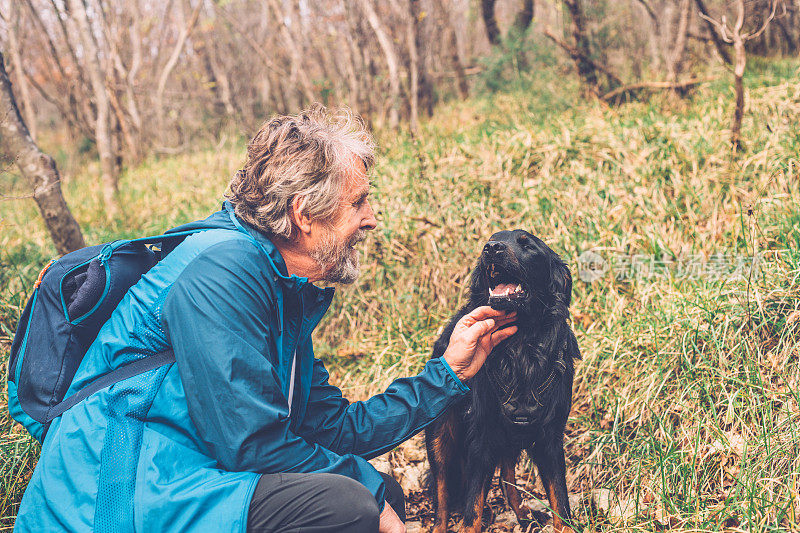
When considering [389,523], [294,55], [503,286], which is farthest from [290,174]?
[294,55]

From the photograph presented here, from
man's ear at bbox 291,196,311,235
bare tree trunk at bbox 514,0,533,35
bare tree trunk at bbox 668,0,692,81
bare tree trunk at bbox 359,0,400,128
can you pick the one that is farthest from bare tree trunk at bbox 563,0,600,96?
man's ear at bbox 291,196,311,235

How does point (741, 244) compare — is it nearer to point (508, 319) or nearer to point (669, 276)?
point (669, 276)

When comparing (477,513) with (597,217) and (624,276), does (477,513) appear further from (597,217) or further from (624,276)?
(597,217)

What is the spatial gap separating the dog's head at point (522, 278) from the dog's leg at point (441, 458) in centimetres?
63

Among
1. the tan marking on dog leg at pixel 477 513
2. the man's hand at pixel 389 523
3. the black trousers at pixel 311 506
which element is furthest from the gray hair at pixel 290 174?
the tan marking on dog leg at pixel 477 513

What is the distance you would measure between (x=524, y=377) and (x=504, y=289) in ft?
1.15

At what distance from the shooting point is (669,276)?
11.4 ft

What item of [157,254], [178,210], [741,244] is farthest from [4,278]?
[741,244]

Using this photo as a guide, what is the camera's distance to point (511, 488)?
2664 mm

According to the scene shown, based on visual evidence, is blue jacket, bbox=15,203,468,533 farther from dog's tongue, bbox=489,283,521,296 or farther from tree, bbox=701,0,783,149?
tree, bbox=701,0,783,149

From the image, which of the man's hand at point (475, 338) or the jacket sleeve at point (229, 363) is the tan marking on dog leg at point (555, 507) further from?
the jacket sleeve at point (229, 363)

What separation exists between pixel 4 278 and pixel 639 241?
4.19 m

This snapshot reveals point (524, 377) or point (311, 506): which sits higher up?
point (311, 506)

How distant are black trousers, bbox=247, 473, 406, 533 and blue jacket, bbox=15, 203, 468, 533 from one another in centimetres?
5
